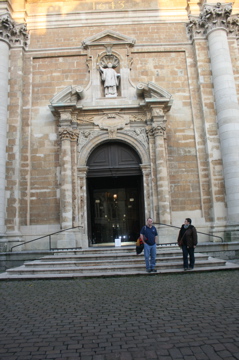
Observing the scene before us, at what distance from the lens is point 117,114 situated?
13.6m

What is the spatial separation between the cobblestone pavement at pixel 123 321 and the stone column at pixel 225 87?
6.11 meters

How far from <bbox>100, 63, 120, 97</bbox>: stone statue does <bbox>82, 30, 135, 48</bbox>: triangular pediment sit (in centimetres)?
145

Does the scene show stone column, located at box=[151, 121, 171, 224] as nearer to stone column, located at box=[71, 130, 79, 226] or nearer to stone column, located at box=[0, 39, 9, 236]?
stone column, located at box=[71, 130, 79, 226]

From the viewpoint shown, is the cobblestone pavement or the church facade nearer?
the cobblestone pavement

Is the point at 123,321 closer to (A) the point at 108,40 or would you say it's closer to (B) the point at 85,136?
(B) the point at 85,136

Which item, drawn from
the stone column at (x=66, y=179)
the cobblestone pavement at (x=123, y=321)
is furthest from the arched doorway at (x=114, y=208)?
the cobblestone pavement at (x=123, y=321)

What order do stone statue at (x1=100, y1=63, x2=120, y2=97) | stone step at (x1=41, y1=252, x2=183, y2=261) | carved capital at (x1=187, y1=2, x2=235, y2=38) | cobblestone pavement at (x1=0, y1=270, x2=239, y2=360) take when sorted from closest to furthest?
cobblestone pavement at (x1=0, y1=270, x2=239, y2=360) → stone step at (x1=41, y1=252, x2=183, y2=261) → stone statue at (x1=100, y1=63, x2=120, y2=97) → carved capital at (x1=187, y1=2, x2=235, y2=38)

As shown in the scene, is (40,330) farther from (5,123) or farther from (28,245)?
(5,123)

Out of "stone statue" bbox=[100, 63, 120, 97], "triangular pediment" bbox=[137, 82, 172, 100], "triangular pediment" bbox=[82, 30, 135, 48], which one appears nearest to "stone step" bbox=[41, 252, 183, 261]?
"triangular pediment" bbox=[137, 82, 172, 100]

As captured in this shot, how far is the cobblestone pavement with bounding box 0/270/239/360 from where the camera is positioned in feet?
→ 10.7

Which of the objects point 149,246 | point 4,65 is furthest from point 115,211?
point 4,65

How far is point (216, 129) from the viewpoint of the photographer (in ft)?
44.2

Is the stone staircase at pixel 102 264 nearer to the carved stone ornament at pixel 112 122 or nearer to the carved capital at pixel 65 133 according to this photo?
the carved capital at pixel 65 133

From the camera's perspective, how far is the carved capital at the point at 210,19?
13906 mm
